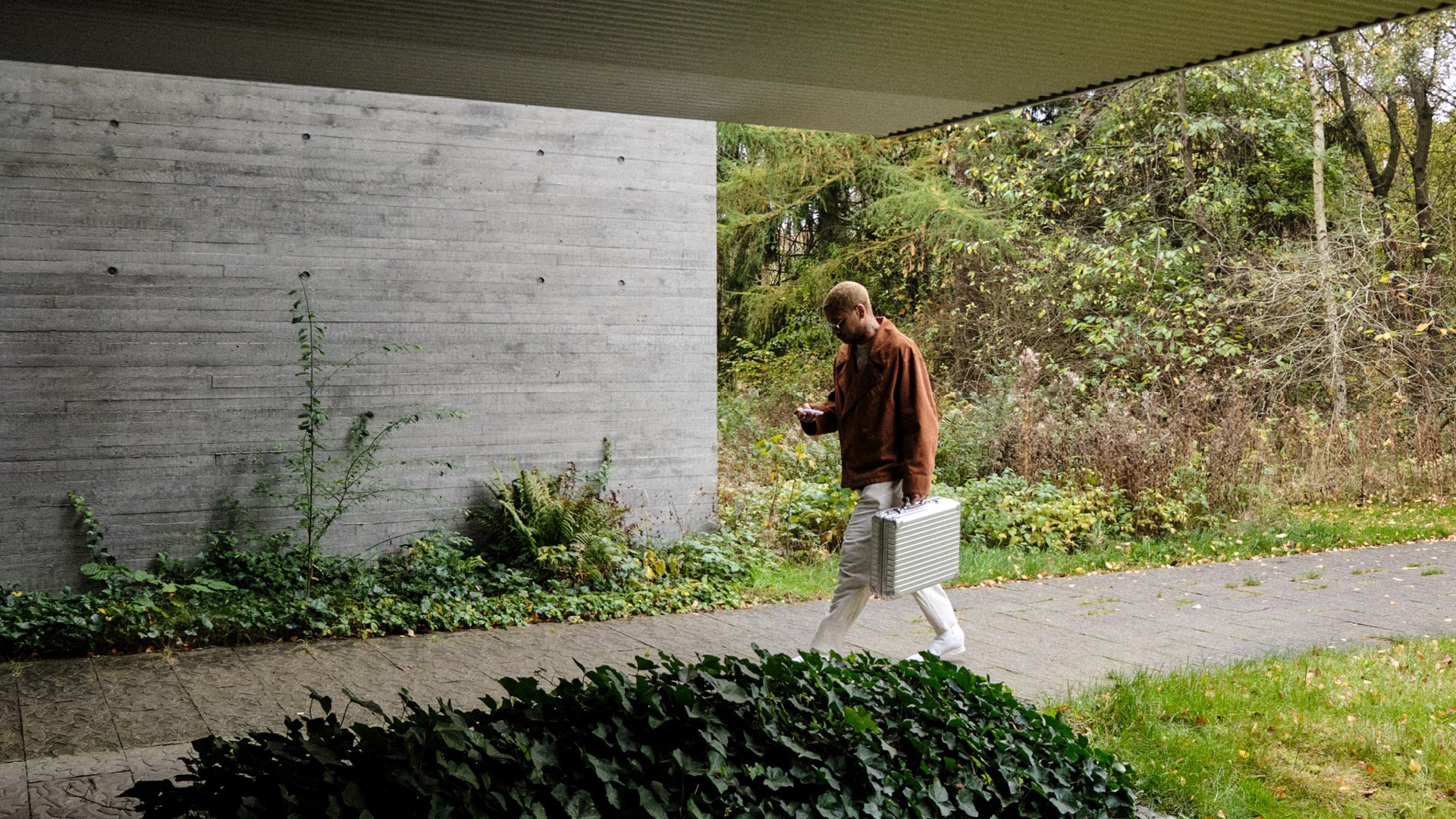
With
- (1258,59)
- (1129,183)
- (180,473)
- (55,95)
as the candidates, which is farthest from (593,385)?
(1258,59)

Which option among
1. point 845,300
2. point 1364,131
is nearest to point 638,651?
point 845,300

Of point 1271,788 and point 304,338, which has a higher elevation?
point 304,338

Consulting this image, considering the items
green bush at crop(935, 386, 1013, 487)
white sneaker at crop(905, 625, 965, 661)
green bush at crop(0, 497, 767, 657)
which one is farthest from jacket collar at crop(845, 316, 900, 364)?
green bush at crop(935, 386, 1013, 487)

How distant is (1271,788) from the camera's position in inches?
159

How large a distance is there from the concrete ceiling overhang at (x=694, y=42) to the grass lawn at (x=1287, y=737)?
2585mm

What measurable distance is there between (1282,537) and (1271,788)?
6.36 metres

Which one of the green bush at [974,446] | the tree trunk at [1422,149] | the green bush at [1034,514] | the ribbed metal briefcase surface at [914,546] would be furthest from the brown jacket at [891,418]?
the tree trunk at [1422,149]

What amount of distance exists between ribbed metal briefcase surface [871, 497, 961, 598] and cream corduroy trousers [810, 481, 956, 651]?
0.10 m

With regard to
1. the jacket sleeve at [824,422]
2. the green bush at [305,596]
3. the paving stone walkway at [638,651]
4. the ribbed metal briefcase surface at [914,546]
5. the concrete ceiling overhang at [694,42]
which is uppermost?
the concrete ceiling overhang at [694,42]

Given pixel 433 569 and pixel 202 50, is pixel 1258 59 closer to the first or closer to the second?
pixel 433 569

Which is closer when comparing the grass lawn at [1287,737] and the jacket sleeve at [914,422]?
the grass lawn at [1287,737]

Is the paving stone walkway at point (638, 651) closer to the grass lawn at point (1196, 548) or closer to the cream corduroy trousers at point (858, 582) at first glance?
the grass lawn at point (1196, 548)

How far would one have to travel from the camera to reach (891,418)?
17.5 ft

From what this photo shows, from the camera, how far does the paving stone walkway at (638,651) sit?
4609 mm
